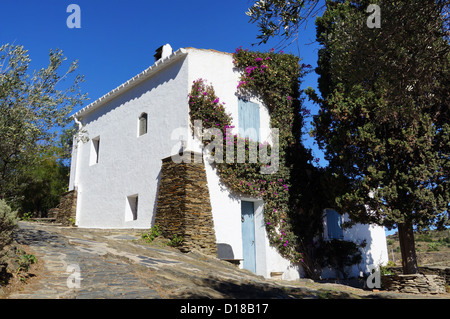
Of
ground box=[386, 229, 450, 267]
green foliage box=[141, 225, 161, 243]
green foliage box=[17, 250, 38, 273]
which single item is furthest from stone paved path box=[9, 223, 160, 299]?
ground box=[386, 229, 450, 267]

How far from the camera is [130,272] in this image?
6730mm

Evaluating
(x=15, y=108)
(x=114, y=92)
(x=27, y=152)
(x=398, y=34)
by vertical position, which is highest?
(x=114, y=92)

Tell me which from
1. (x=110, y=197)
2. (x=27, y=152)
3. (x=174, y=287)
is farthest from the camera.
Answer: (x=110, y=197)

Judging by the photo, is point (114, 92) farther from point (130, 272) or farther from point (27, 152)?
point (130, 272)

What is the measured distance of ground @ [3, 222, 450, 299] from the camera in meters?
5.41

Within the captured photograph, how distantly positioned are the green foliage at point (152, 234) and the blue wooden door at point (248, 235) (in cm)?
285

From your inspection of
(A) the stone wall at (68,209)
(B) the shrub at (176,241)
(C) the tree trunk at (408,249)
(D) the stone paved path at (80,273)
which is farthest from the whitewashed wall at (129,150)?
(C) the tree trunk at (408,249)

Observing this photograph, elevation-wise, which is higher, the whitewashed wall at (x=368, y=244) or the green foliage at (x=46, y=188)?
the green foliage at (x=46, y=188)

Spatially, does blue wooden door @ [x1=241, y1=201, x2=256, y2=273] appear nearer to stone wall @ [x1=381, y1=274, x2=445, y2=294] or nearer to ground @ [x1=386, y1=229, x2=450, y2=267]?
stone wall @ [x1=381, y1=274, x2=445, y2=294]

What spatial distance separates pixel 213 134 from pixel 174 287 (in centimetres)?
636

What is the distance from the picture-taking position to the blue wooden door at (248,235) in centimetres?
1208

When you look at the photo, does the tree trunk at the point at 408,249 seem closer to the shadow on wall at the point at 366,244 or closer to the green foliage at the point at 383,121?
the green foliage at the point at 383,121

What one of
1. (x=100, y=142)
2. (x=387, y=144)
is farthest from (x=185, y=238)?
(x=100, y=142)

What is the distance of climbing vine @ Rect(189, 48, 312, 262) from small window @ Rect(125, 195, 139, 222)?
397 cm
